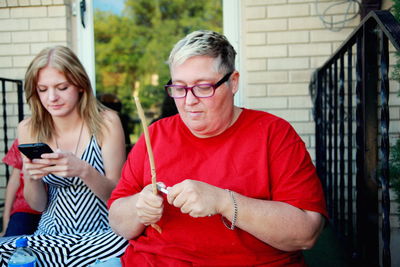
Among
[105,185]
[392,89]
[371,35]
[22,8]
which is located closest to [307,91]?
[392,89]

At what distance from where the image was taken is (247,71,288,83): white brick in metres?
3.56

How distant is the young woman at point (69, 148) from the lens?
7.18 ft

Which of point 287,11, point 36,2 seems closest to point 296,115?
point 287,11

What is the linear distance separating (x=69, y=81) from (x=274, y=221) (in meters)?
1.59

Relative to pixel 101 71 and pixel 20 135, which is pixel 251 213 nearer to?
pixel 20 135

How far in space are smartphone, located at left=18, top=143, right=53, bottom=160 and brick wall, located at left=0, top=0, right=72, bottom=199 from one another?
1907 mm

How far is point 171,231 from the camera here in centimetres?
164

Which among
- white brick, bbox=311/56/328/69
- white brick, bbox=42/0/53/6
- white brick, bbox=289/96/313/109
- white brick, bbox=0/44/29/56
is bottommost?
white brick, bbox=289/96/313/109

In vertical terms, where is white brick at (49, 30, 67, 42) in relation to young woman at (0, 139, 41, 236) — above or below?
above

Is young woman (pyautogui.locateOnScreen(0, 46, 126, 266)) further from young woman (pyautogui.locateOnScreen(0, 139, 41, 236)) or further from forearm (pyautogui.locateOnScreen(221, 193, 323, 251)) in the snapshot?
forearm (pyautogui.locateOnScreen(221, 193, 323, 251))

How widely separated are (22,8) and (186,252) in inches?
124

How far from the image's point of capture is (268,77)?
11.7 feet

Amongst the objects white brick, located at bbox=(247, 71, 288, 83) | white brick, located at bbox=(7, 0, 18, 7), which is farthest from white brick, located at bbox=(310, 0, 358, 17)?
white brick, located at bbox=(7, 0, 18, 7)

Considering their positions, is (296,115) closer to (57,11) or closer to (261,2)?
(261,2)
